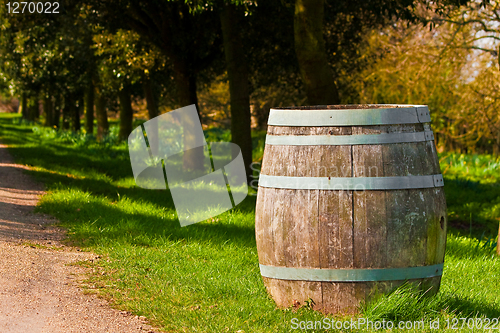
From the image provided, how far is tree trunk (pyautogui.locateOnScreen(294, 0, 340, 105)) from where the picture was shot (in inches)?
283

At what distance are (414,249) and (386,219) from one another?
0.29m

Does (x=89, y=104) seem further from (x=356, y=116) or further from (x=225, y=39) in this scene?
(x=356, y=116)

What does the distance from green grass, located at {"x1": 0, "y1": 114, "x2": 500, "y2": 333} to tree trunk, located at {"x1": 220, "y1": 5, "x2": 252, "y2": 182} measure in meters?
1.75

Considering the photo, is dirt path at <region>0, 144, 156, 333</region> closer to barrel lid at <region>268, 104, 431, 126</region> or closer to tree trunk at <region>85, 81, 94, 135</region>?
barrel lid at <region>268, 104, 431, 126</region>

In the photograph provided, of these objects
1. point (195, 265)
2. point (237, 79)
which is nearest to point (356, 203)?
point (195, 265)

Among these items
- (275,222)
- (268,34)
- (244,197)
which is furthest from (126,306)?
(268,34)

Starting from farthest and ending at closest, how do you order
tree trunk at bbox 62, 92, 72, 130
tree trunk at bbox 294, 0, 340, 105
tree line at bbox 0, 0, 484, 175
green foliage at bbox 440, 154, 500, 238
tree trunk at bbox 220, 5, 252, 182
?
tree trunk at bbox 62, 92, 72, 130 → green foliage at bbox 440, 154, 500, 238 → tree trunk at bbox 220, 5, 252, 182 → tree line at bbox 0, 0, 484, 175 → tree trunk at bbox 294, 0, 340, 105

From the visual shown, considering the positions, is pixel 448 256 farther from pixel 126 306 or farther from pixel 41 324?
pixel 41 324

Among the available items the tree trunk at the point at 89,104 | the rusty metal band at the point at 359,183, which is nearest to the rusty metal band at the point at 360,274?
the rusty metal band at the point at 359,183

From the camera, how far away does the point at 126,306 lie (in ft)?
11.7

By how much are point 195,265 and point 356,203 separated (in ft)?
6.51

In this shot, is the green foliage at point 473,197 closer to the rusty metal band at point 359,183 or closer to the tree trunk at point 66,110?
the rusty metal band at point 359,183

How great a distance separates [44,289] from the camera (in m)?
3.82

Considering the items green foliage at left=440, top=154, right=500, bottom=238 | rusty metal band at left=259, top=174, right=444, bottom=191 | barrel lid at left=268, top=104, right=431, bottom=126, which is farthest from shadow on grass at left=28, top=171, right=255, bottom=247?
green foliage at left=440, top=154, right=500, bottom=238
